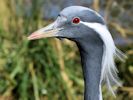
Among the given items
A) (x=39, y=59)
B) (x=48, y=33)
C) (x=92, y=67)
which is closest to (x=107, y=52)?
(x=92, y=67)

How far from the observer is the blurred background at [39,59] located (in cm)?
755

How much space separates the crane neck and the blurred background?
2888 mm

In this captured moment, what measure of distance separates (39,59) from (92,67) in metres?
3.14

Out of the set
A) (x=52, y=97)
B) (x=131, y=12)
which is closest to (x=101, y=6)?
(x=131, y=12)

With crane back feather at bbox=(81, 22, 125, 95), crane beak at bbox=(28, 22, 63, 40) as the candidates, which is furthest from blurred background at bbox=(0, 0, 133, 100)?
crane beak at bbox=(28, 22, 63, 40)

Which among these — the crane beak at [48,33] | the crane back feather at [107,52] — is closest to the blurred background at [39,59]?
the crane back feather at [107,52]

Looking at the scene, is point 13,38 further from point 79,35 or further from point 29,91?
point 79,35

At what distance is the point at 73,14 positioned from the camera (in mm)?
4488

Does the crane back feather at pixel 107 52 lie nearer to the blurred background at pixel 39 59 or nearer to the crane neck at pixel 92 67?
the crane neck at pixel 92 67

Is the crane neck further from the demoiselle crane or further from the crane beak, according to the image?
the crane beak

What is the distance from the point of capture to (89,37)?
14.9 ft

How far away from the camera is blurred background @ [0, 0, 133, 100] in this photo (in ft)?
24.8

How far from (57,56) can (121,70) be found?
1.00m

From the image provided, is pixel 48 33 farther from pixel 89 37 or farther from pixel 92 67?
pixel 92 67
